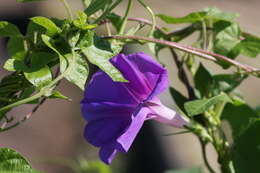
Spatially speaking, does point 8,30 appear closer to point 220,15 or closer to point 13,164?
point 13,164

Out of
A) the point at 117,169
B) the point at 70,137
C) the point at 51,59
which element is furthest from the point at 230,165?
the point at 70,137

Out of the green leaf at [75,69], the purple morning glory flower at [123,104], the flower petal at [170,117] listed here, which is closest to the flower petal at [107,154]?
the purple morning glory flower at [123,104]

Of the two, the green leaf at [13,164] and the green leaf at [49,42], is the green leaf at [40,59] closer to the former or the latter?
the green leaf at [49,42]

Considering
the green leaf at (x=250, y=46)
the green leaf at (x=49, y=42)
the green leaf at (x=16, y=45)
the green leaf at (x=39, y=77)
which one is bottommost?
the green leaf at (x=250, y=46)

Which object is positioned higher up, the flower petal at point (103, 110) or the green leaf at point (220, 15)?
the green leaf at point (220, 15)

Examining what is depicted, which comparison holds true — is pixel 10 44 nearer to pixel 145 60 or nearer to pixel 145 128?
pixel 145 60

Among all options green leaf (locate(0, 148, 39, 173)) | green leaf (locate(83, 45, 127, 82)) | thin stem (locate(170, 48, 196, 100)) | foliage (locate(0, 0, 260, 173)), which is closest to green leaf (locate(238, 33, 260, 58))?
foliage (locate(0, 0, 260, 173))

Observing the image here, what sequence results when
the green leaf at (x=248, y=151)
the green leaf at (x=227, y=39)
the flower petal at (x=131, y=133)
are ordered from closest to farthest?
the flower petal at (x=131, y=133) < the green leaf at (x=248, y=151) < the green leaf at (x=227, y=39)
